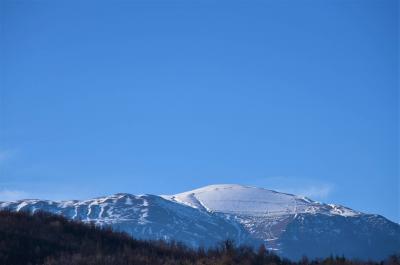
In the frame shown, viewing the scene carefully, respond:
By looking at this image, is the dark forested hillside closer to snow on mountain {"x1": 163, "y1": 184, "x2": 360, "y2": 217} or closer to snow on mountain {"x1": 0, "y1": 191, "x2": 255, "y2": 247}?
snow on mountain {"x1": 0, "y1": 191, "x2": 255, "y2": 247}

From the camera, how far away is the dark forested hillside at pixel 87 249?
29.4 metres

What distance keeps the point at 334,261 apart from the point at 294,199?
15016cm

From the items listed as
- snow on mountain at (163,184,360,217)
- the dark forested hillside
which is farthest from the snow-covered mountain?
the dark forested hillside

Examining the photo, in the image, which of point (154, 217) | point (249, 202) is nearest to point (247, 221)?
point (249, 202)

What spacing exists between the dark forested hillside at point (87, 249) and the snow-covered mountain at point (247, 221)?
97.4 metres

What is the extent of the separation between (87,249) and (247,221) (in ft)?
422

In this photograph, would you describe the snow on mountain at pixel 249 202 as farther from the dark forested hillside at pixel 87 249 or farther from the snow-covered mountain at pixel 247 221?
the dark forested hillside at pixel 87 249

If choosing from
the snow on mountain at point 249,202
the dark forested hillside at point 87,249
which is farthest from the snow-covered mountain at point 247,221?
the dark forested hillside at point 87,249

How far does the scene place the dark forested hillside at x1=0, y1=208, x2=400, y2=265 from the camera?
29.4 meters

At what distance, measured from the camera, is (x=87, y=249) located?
3156 cm

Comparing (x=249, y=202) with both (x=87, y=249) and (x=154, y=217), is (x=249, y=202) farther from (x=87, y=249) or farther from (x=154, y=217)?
(x=87, y=249)

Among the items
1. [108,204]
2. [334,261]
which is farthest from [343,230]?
[334,261]

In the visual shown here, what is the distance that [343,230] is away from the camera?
15588 centimetres

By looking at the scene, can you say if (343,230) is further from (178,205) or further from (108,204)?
(108,204)
